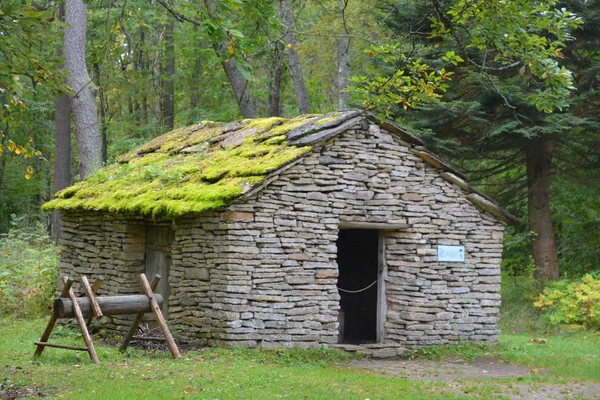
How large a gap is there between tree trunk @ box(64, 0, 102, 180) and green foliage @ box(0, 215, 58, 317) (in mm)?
2169

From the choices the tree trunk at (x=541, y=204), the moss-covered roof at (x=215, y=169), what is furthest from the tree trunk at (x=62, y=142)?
the tree trunk at (x=541, y=204)

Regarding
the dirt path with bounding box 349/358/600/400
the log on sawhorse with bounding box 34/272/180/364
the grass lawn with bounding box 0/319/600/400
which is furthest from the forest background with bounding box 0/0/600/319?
the dirt path with bounding box 349/358/600/400

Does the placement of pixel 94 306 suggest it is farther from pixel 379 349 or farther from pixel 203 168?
pixel 379 349

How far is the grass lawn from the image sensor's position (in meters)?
7.94

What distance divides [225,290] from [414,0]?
7745 millimetres

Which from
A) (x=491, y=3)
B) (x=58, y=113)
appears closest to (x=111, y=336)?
(x=491, y=3)

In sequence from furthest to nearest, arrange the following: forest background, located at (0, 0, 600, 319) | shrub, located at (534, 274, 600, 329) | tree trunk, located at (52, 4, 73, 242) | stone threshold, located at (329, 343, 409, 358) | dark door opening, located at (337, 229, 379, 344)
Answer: tree trunk, located at (52, 4, 73, 242) → shrub, located at (534, 274, 600, 329) → dark door opening, located at (337, 229, 379, 344) → stone threshold, located at (329, 343, 409, 358) → forest background, located at (0, 0, 600, 319)

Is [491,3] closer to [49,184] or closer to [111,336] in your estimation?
[111,336]

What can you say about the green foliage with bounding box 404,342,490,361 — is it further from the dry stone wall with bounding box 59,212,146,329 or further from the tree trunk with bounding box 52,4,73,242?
the tree trunk with bounding box 52,4,73,242

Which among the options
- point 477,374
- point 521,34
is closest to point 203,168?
point 477,374

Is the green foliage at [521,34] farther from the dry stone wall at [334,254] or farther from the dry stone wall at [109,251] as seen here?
the dry stone wall at [109,251]

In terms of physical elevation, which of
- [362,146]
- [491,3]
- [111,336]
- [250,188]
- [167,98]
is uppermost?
[167,98]

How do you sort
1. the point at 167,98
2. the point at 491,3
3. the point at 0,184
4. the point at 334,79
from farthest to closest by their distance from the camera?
the point at 334,79
the point at 0,184
the point at 167,98
the point at 491,3

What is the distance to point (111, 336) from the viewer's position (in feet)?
40.2
